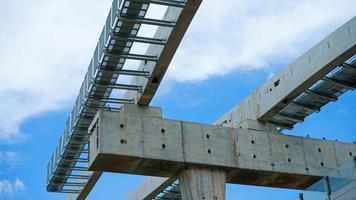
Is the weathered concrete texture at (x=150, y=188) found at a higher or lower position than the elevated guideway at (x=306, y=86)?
lower

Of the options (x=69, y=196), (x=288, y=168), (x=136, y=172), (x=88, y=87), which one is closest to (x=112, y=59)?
(x=88, y=87)

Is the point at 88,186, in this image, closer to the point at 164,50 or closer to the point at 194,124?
the point at 194,124

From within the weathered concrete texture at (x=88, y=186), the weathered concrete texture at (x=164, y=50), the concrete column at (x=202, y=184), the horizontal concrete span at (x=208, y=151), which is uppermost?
the weathered concrete texture at (x=164, y=50)

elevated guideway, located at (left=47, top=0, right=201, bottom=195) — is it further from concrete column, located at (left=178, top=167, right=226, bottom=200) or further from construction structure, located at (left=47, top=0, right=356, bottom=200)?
concrete column, located at (left=178, top=167, right=226, bottom=200)

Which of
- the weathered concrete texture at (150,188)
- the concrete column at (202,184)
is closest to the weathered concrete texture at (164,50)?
the concrete column at (202,184)

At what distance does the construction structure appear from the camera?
21.0 m

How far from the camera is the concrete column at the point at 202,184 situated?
2308 centimetres

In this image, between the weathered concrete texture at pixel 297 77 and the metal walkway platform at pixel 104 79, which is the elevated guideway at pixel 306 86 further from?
the metal walkway platform at pixel 104 79

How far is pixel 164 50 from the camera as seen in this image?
20.6 meters

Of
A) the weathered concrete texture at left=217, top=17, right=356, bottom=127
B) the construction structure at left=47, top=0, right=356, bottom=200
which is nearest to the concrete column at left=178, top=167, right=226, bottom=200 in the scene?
the construction structure at left=47, top=0, right=356, bottom=200

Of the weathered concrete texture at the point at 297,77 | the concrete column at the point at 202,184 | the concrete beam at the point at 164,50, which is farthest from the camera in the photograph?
→ the concrete column at the point at 202,184

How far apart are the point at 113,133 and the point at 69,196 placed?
499 inches

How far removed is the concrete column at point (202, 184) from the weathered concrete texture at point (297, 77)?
10.8 ft

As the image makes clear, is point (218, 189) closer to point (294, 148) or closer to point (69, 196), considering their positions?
point (294, 148)
